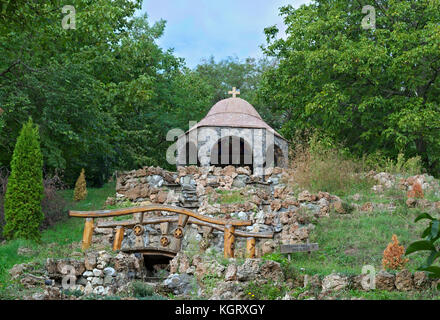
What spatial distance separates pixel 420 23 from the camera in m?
17.3

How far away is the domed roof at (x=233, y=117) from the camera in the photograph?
56.4 feet

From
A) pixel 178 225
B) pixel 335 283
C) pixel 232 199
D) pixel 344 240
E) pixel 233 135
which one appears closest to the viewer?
pixel 335 283

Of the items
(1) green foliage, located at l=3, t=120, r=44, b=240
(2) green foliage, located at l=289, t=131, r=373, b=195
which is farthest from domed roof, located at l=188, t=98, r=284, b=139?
(1) green foliage, located at l=3, t=120, r=44, b=240

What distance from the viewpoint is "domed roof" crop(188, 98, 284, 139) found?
56.4 feet

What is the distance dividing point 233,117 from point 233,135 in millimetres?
→ 885

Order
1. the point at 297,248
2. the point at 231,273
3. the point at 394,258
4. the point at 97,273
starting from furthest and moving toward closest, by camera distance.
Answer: the point at 297,248, the point at 394,258, the point at 97,273, the point at 231,273

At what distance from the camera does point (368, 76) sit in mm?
16750

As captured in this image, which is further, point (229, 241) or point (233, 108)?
point (233, 108)

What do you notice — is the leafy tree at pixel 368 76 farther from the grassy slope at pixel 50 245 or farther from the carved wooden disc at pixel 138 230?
the carved wooden disc at pixel 138 230

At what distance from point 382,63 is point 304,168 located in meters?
5.16

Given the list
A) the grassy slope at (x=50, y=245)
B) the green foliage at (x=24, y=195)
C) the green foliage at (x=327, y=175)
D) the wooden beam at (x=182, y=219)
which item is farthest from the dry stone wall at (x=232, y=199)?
the green foliage at (x=24, y=195)

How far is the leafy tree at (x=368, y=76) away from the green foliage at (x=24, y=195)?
934 cm

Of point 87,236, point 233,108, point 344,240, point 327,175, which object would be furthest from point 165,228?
point 233,108

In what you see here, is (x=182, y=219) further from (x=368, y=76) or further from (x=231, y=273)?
(x=368, y=76)
